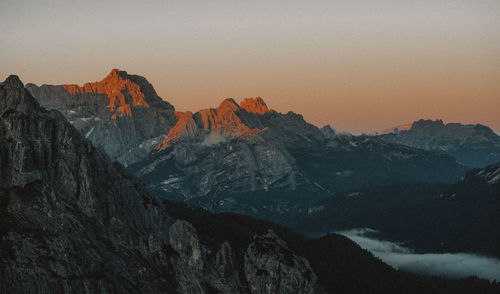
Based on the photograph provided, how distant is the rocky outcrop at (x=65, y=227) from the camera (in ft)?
507

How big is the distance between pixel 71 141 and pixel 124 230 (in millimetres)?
29115

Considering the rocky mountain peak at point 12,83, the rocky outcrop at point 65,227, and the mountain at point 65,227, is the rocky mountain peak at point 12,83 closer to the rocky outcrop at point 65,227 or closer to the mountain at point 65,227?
the rocky outcrop at point 65,227

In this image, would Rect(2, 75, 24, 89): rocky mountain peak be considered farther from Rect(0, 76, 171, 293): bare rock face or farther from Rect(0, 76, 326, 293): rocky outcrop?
Rect(0, 76, 171, 293): bare rock face

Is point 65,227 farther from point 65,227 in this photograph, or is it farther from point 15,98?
point 15,98

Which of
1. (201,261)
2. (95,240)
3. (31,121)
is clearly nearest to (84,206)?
(95,240)

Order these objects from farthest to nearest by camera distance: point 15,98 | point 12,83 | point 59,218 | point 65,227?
point 12,83, point 15,98, point 59,218, point 65,227

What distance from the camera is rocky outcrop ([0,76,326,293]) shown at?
154625 millimetres

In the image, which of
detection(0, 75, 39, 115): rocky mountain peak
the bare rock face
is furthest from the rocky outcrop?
Answer: the bare rock face

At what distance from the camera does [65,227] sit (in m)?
167

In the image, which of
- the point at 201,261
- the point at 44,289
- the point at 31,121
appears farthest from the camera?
the point at 201,261

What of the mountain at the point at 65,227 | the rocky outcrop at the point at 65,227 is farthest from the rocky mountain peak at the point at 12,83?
the mountain at the point at 65,227

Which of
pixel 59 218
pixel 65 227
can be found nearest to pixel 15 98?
pixel 59 218

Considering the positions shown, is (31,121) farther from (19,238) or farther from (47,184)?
(19,238)

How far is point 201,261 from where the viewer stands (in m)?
198
